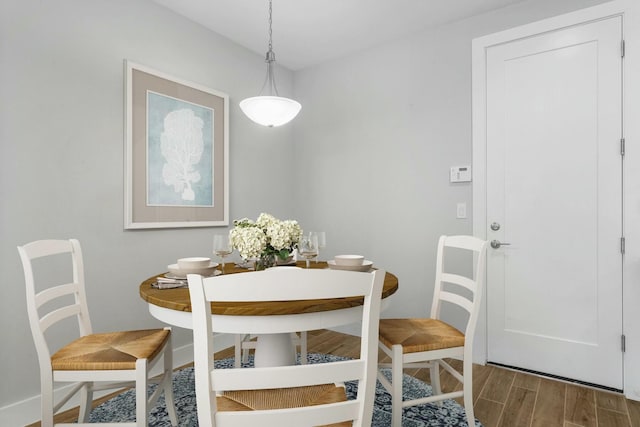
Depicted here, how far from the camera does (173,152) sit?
261cm

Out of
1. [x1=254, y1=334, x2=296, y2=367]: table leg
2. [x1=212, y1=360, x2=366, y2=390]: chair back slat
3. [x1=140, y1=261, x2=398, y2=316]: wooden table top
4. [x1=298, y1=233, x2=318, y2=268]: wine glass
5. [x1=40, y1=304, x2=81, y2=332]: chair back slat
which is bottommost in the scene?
[x1=254, y1=334, x2=296, y2=367]: table leg

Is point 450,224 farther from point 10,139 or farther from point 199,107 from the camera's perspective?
point 10,139

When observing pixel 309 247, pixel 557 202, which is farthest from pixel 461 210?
pixel 309 247

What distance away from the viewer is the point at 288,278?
864mm

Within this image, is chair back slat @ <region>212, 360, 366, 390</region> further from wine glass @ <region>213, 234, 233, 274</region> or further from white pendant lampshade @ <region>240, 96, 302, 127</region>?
white pendant lampshade @ <region>240, 96, 302, 127</region>

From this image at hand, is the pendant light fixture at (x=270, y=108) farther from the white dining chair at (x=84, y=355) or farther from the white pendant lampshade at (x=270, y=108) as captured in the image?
the white dining chair at (x=84, y=355)

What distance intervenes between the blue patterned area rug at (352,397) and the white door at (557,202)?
829mm

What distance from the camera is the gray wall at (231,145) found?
6.28ft

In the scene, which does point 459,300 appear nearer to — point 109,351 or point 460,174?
point 460,174

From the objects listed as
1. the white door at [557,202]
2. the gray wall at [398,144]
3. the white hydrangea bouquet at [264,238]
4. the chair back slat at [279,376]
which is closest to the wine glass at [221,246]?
the white hydrangea bouquet at [264,238]

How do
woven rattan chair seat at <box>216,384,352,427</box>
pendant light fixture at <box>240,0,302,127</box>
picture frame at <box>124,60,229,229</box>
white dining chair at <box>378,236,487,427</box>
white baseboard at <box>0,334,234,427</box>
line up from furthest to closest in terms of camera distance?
picture frame at <box>124,60,229,229</box>
pendant light fixture at <box>240,0,302,127</box>
white baseboard at <box>0,334,234,427</box>
white dining chair at <box>378,236,487,427</box>
woven rattan chair seat at <box>216,384,352,427</box>

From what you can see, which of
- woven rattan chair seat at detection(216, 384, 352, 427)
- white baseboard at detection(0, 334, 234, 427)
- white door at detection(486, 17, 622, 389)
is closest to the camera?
woven rattan chair seat at detection(216, 384, 352, 427)

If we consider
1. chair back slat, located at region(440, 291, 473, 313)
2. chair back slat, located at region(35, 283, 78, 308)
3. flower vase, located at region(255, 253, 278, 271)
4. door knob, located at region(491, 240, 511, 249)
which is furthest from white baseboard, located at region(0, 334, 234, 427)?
door knob, located at region(491, 240, 511, 249)

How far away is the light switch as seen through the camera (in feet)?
8.93
